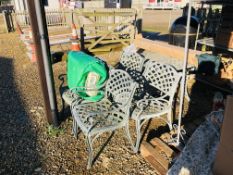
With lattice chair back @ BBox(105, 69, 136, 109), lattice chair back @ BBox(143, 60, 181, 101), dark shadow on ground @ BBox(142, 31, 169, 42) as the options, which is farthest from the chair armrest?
dark shadow on ground @ BBox(142, 31, 169, 42)

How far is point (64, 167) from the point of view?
317 centimetres

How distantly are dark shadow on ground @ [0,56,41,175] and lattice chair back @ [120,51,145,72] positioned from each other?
2.06m

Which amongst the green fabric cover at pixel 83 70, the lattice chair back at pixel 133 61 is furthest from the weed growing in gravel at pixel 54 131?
the lattice chair back at pixel 133 61

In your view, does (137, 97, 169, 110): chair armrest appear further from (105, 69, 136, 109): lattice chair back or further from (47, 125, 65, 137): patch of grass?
(47, 125, 65, 137): patch of grass

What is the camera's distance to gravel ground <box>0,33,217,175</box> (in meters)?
3.14

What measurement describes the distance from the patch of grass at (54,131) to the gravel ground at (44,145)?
2 cm

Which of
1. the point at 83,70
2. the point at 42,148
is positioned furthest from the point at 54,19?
the point at 42,148

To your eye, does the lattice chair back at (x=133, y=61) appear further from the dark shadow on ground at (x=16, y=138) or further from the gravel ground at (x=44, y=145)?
the dark shadow on ground at (x=16, y=138)

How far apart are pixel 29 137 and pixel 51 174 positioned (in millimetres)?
1012

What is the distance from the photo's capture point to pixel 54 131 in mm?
3875

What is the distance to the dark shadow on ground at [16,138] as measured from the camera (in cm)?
321

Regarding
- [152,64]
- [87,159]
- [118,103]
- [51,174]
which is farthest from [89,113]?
[152,64]

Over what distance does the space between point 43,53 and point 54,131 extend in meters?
1.33

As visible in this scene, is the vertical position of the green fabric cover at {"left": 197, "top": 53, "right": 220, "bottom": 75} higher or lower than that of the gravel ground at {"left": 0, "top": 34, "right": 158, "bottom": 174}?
higher
